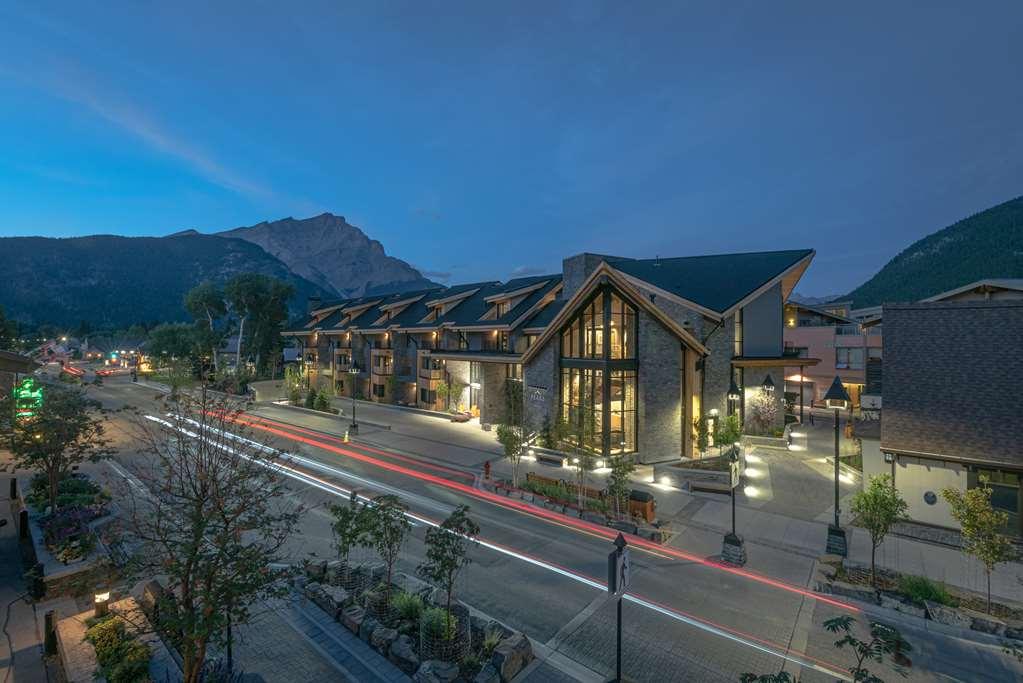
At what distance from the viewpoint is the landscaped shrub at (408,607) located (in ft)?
31.2

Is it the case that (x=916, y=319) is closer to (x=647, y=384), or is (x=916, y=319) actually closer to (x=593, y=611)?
(x=647, y=384)

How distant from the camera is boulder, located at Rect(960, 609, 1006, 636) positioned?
31.3 feet

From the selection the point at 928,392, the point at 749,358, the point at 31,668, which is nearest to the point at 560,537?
the point at 31,668

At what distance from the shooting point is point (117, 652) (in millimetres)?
7977

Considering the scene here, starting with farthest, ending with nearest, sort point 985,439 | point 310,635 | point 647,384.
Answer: point 647,384 → point 985,439 → point 310,635

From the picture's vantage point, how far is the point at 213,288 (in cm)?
6500

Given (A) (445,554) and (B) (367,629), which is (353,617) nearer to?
(B) (367,629)

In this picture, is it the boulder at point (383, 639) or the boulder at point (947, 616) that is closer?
the boulder at point (383, 639)

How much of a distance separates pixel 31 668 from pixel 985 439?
83.0 ft

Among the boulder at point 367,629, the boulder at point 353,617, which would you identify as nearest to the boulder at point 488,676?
the boulder at point 367,629

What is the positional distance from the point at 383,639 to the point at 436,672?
158cm

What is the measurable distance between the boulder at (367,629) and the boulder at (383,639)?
0.39ft

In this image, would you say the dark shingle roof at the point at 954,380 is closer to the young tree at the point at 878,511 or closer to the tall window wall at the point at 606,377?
the young tree at the point at 878,511

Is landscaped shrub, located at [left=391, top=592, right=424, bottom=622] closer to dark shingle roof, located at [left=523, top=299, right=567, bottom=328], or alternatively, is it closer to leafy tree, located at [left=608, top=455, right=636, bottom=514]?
leafy tree, located at [left=608, top=455, right=636, bottom=514]
